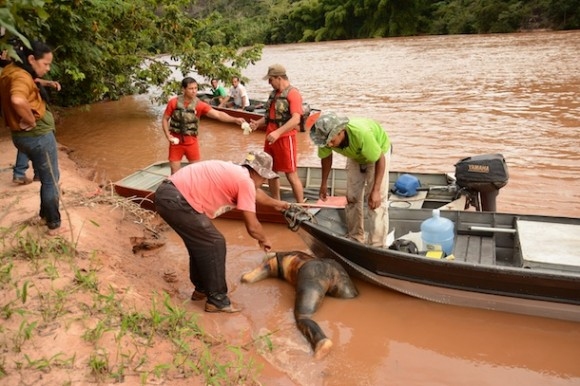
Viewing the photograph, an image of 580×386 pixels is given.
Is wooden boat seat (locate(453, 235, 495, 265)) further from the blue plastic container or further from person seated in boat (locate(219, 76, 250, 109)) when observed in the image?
person seated in boat (locate(219, 76, 250, 109))

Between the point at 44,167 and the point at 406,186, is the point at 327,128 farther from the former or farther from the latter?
the point at 44,167

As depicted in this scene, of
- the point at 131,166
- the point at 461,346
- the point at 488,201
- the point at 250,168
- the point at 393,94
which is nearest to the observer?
the point at 250,168

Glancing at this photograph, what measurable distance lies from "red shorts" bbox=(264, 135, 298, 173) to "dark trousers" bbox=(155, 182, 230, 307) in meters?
2.12

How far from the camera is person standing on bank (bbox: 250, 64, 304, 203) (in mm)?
6105

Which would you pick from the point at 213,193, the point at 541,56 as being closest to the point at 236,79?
the point at 213,193

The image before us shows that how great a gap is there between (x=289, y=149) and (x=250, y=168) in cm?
225

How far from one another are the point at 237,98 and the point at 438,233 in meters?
9.29

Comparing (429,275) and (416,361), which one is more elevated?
(429,275)

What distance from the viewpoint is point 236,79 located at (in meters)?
13.0

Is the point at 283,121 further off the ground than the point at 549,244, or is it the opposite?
the point at 283,121

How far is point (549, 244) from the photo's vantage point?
4.73 metres

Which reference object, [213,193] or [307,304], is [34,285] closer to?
[213,193]

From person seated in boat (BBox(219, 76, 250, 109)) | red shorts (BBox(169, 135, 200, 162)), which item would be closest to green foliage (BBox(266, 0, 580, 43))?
person seated in boat (BBox(219, 76, 250, 109))

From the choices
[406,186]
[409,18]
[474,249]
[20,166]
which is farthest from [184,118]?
[409,18]
